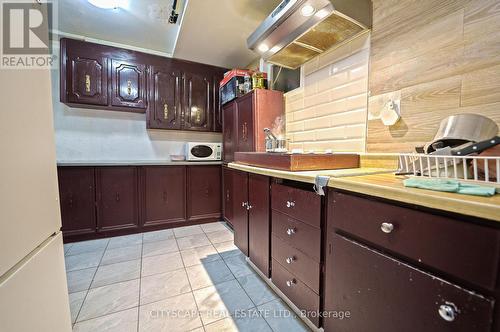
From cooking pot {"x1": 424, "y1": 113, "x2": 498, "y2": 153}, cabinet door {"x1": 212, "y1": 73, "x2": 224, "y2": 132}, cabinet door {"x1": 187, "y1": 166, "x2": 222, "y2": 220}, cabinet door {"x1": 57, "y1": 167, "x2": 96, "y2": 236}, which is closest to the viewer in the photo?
cooking pot {"x1": 424, "y1": 113, "x2": 498, "y2": 153}

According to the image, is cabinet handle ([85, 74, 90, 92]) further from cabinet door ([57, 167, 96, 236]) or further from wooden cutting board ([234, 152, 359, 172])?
wooden cutting board ([234, 152, 359, 172])

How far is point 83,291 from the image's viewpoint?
141 centimetres

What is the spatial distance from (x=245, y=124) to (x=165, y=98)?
49.8 inches

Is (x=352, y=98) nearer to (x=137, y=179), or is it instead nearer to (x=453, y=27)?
(x=453, y=27)

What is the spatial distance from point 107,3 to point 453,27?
8.10 ft

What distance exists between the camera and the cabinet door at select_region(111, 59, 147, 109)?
2.44m

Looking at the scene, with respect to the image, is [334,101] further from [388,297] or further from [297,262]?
[388,297]

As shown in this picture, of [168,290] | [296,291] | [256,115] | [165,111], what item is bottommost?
[168,290]

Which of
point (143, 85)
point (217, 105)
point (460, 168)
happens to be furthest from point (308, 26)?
point (143, 85)

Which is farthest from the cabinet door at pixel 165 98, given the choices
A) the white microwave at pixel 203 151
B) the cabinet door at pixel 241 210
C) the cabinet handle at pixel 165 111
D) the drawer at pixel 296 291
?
the drawer at pixel 296 291

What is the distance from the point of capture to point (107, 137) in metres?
2.71

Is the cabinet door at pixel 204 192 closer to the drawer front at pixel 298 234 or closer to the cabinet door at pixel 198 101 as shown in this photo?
the cabinet door at pixel 198 101

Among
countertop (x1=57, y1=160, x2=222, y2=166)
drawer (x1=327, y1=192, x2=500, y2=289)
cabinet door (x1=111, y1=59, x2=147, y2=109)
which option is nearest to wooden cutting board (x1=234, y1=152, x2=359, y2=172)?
drawer (x1=327, y1=192, x2=500, y2=289)

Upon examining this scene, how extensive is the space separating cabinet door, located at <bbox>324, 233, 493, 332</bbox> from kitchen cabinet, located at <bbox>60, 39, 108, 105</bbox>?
2848mm
